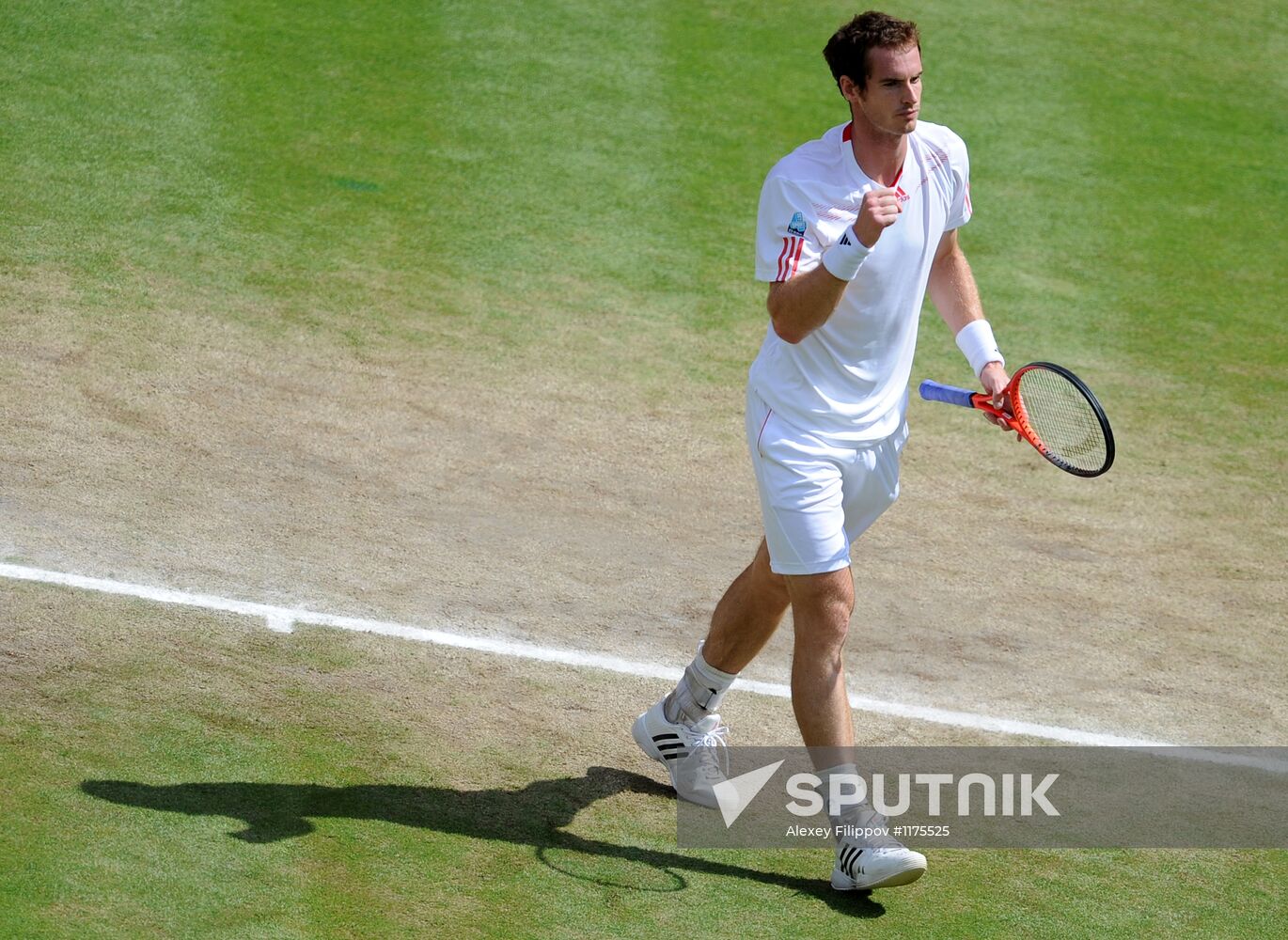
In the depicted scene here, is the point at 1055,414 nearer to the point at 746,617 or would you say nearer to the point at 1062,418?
the point at 1062,418

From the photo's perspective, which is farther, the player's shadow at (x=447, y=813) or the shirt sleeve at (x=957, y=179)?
the shirt sleeve at (x=957, y=179)

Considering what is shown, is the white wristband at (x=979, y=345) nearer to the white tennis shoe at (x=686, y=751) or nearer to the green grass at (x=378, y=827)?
the white tennis shoe at (x=686, y=751)

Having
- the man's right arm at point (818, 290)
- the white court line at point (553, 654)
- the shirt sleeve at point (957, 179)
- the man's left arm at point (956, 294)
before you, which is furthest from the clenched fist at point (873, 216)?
the white court line at point (553, 654)

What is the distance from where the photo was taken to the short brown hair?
4855 mm

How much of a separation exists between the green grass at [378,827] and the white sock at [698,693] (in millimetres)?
286

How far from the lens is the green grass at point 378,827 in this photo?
453cm

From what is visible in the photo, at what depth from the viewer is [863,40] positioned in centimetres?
488

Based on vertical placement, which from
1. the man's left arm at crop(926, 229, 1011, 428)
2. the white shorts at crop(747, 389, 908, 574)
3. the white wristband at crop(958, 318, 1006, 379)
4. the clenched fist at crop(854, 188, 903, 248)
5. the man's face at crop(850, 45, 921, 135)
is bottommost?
the white shorts at crop(747, 389, 908, 574)

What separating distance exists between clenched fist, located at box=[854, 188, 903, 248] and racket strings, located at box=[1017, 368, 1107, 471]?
1023 mm

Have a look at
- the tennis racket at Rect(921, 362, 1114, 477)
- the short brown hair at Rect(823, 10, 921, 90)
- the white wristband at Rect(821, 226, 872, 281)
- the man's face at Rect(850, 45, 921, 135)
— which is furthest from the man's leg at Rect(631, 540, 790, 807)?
the short brown hair at Rect(823, 10, 921, 90)

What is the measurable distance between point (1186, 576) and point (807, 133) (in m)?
4.71

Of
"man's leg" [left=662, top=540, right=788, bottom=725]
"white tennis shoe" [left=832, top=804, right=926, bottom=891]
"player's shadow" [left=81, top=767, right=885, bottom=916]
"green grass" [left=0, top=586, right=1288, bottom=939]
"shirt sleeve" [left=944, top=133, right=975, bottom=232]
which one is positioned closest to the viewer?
"green grass" [left=0, top=586, right=1288, bottom=939]

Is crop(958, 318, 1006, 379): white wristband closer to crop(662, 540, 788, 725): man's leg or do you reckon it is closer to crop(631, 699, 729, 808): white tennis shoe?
crop(662, 540, 788, 725): man's leg

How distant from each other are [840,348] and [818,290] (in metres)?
0.34
